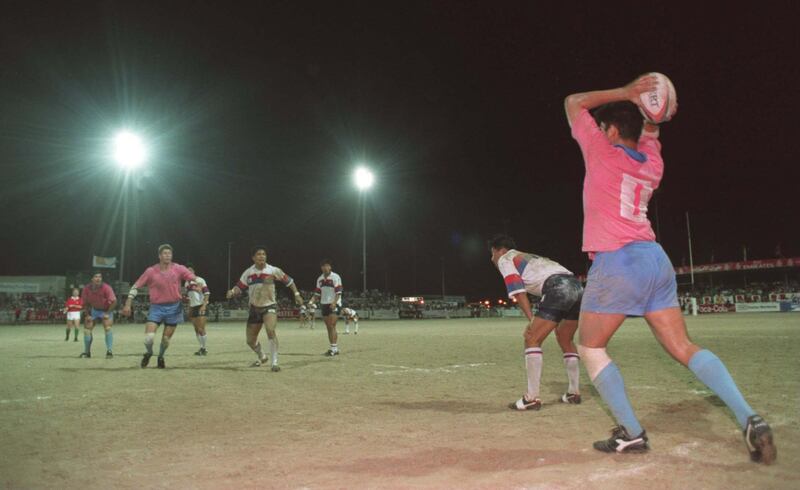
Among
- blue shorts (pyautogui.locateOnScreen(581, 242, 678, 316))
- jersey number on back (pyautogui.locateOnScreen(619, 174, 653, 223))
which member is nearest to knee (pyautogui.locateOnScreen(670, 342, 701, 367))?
blue shorts (pyautogui.locateOnScreen(581, 242, 678, 316))

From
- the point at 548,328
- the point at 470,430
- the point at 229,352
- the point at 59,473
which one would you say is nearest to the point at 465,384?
the point at 548,328

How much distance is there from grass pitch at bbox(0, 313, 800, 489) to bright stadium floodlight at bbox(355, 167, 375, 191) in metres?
24.7

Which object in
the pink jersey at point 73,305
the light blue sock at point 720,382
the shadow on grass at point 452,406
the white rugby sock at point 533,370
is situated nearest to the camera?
the light blue sock at point 720,382

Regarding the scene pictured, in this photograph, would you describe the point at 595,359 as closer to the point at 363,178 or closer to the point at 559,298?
the point at 559,298

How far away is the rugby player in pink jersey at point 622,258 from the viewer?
139 inches

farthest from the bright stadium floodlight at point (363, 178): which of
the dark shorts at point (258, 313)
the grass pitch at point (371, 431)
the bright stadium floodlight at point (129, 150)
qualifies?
the grass pitch at point (371, 431)

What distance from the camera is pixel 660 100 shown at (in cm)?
350

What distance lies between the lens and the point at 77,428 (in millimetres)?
4922

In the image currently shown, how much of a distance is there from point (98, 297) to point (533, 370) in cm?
1138

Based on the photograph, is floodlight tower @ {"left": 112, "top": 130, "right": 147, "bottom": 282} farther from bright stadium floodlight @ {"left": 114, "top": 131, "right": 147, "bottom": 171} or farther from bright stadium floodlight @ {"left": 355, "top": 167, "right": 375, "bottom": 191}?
bright stadium floodlight @ {"left": 355, "top": 167, "right": 375, "bottom": 191}

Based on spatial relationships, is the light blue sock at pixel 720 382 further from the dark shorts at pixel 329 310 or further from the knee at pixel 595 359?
the dark shorts at pixel 329 310

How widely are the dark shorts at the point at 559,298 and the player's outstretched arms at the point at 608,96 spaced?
2.47 metres

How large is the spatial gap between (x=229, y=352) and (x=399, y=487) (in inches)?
454

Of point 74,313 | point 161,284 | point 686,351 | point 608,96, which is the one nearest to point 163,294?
point 161,284
